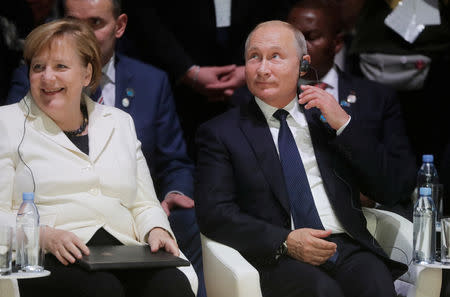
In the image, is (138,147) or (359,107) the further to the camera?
(359,107)

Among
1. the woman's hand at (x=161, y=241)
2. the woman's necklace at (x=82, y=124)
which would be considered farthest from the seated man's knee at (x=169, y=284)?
the woman's necklace at (x=82, y=124)

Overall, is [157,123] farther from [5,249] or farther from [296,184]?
[5,249]

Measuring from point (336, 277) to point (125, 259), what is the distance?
935 millimetres

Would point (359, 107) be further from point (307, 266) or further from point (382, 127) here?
point (307, 266)

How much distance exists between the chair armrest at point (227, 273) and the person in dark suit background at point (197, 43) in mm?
1428

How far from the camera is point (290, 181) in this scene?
3.60 m

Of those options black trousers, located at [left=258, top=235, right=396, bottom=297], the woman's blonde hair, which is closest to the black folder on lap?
black trousers, located at [left=258, top=235, right=396, bottom=297]

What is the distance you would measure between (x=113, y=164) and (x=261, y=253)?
29.0 inches

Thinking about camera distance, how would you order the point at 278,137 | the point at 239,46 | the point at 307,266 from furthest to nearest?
the point at 239,46 → the point at 278,137 → the point at 307,266

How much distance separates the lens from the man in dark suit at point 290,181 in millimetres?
3439

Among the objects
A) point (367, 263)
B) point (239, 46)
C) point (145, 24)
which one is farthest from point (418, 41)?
point (367, 263)

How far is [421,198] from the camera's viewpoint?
3.50 m

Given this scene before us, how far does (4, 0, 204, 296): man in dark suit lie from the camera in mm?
4270

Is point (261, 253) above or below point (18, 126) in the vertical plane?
below
